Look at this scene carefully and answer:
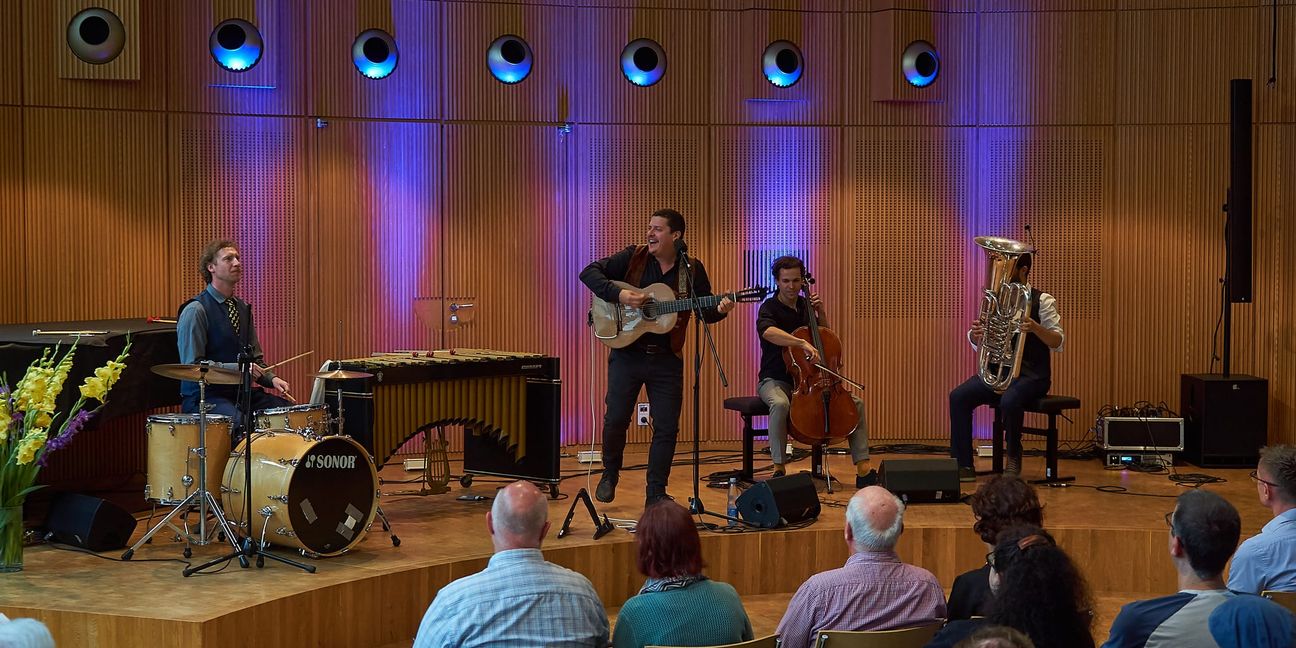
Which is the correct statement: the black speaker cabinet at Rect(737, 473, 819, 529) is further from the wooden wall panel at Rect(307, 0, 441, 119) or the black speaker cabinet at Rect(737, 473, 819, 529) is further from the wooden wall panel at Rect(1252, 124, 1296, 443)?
the wooden wall panel at Rect(1252, 124, 1296, 443)

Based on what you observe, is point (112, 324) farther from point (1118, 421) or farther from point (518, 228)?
point (1118, 421)

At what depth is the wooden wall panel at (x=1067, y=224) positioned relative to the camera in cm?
949

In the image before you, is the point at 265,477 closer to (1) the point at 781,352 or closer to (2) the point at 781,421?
(2) the point at 781,421

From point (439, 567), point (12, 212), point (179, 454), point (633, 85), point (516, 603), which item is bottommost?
point (439, 567)

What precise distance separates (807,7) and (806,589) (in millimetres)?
6475

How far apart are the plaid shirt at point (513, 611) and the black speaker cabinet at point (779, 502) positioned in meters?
3.15

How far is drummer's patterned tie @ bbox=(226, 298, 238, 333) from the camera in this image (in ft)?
22.0

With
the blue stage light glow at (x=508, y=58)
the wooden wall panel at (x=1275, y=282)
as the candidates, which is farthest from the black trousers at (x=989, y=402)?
the blue stage light glow at (x=508, y=58)

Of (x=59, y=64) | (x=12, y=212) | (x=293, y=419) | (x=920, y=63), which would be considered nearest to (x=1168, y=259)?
(x=920, y=63)

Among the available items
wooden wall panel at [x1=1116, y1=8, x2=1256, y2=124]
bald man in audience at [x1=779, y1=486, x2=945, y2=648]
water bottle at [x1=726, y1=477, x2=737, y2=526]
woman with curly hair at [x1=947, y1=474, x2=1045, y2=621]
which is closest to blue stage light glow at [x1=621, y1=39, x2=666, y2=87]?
wooden wall panel at [x1=1116, y1=8, x2=1256, y2=124]

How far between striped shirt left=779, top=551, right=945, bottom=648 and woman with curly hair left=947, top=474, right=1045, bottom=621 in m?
0.08

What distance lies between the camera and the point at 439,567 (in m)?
5.95

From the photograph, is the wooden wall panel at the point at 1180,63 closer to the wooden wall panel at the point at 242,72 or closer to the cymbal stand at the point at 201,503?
the wooden wall panel at the point at 242,72

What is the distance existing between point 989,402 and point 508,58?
158 inches
